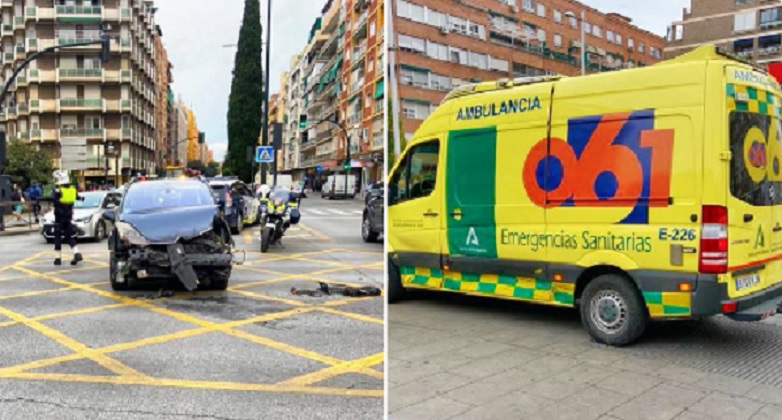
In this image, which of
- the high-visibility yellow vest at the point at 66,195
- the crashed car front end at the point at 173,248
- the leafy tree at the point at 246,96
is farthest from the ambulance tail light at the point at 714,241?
the high-visibility yellow vest at the point at 66,195

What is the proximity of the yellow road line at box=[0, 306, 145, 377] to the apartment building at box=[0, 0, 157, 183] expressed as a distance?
46748 millimetres

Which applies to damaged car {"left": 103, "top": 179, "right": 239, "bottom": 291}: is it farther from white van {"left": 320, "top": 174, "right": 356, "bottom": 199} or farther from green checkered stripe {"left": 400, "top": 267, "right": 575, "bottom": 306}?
white van {"left": 320, "top": 174, "right": 356, "bottom": 199}

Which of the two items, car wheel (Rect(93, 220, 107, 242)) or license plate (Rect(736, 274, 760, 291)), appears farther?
car wheel (Rect(93, 220, 107, 242))

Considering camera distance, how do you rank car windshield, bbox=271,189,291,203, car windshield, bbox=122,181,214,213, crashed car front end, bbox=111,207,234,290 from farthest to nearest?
1. car windshield, bbox=271,189,291,203
2. car windshield, bbox=122,181,214,213
3. crashed car front end, bbox=111,207,234,290

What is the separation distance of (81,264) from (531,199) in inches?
317

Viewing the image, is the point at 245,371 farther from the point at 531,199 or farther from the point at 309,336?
the point at 531,199

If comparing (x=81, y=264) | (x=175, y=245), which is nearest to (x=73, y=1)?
(x=81, y=264)

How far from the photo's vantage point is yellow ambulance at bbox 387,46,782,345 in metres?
4.66

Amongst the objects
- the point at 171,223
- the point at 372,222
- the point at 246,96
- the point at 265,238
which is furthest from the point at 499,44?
the point at 372,222

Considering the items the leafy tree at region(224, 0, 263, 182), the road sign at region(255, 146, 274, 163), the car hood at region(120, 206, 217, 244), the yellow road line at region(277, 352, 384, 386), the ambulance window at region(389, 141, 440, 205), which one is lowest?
the yellow road line at region(277, 352, 384, 386)

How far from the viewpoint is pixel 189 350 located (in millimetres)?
5543

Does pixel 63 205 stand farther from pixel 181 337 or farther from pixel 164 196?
pixel 181 337

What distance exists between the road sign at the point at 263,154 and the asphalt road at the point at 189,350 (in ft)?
26.9

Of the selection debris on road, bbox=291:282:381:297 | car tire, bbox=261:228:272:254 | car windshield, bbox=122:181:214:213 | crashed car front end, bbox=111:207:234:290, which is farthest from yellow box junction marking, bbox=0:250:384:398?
car tire, bbox=261:228:272:254
